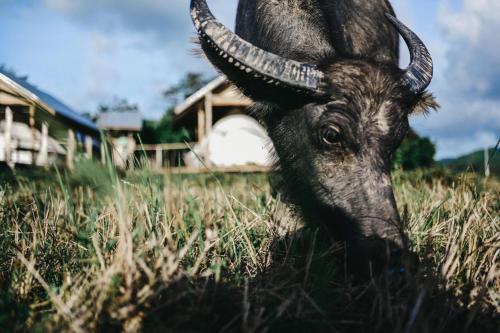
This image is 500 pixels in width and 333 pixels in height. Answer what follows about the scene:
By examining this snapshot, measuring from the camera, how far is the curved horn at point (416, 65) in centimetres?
336

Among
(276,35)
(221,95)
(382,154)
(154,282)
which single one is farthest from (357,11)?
(221,95)

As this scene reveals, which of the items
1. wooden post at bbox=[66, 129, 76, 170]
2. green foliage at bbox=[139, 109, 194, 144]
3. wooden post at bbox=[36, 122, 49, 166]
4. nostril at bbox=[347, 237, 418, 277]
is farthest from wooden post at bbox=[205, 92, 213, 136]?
wooden post at bbox=[66, 129, 76, 170]

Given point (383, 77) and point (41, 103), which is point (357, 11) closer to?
point (383, 77)

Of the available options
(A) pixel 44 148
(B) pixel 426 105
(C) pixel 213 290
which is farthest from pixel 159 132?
(C) pixel 213 290

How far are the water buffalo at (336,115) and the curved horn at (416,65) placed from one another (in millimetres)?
10

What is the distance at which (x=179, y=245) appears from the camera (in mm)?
2512

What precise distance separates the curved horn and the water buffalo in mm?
10

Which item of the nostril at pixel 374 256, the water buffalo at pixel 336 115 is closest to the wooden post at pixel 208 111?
the water buffalo at pixel 336 115

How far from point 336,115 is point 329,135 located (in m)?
0.13

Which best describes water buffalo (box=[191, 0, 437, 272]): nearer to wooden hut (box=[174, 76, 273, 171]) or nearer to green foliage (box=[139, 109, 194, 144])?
wooden hut (box=[174, 76, 273, 171])

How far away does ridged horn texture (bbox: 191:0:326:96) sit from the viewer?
10.4 ft

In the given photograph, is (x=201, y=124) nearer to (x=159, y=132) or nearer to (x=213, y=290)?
(x=159, y=132)

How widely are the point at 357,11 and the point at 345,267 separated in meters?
3.33

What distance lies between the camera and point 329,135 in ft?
10.1
